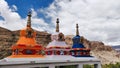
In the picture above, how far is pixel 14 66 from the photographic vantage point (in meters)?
15.7

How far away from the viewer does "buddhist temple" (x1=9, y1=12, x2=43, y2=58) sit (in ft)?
56.9

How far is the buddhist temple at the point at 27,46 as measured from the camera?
56.9 feet

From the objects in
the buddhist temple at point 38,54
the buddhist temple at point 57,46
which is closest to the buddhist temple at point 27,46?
the buddhist temple at point 38,54

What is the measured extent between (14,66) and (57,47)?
600cm

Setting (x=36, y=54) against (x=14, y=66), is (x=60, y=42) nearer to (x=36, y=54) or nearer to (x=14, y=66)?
(x=36, y=54)

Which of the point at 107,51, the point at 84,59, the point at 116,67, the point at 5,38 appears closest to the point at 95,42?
the point at 107,51

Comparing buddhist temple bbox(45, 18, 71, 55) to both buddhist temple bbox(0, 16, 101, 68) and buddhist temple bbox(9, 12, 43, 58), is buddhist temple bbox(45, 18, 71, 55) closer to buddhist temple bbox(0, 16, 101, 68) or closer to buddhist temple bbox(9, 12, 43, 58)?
buddhist temple bbox(0, 16, 101, 68)

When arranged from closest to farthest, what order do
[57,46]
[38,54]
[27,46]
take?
1. [27,46]
2. [38,54]
3. [57,46]

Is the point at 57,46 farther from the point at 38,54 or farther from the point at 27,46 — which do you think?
the point at 27,46

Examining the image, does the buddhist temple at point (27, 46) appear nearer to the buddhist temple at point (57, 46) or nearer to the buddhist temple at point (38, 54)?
the buddhist temple at point (38, 54)

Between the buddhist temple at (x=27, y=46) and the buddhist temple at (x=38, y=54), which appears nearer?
the buddhist temple at (x=38, y=54)

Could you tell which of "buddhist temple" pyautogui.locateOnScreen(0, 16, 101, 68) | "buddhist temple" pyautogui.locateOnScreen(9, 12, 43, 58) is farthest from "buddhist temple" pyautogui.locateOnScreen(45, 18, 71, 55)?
"buddhist temple" pyautogui.locateOnScreen(9, 12, 43, 58)

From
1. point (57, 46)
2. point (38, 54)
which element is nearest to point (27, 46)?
point (38, 54)

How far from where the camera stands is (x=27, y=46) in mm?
17594
